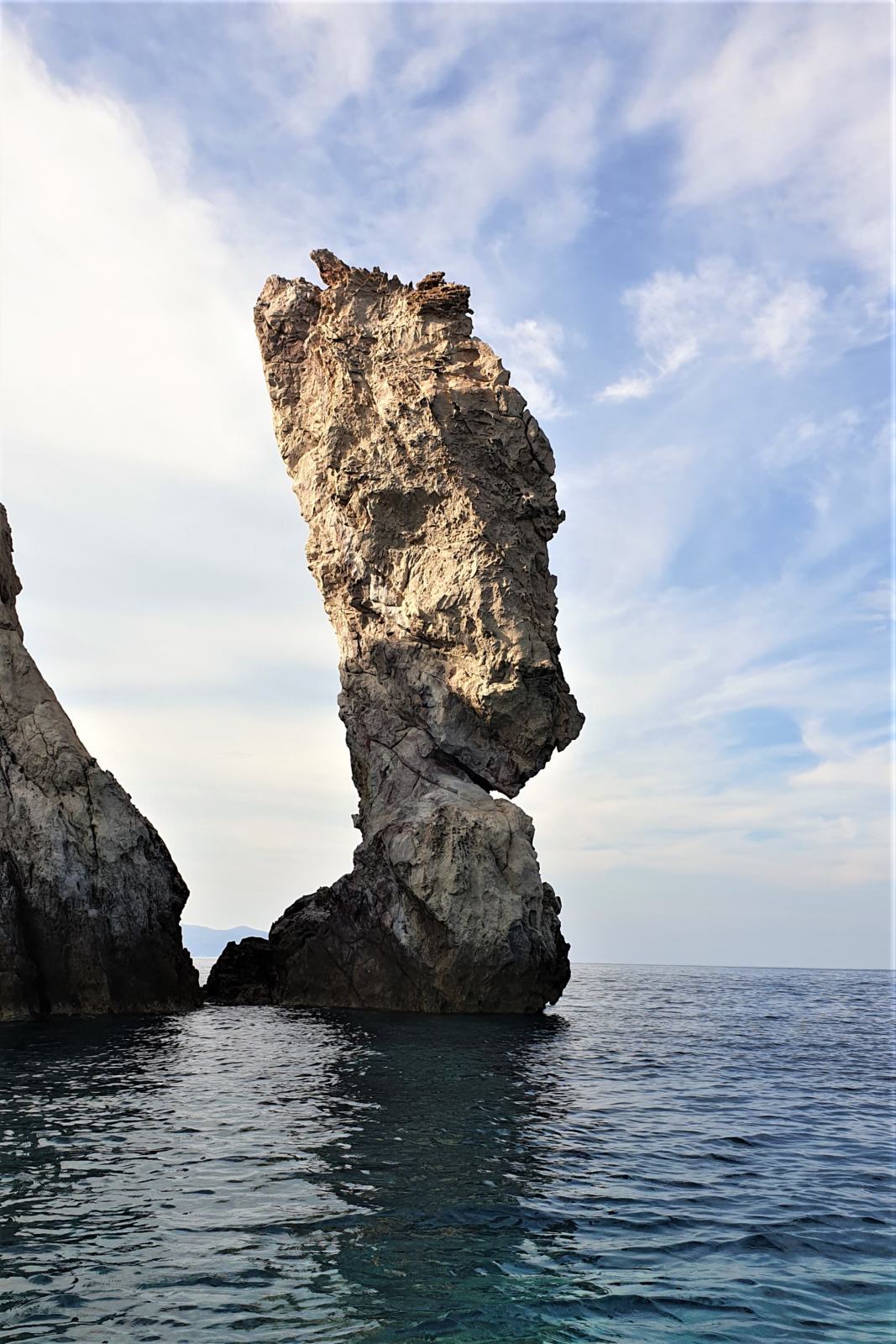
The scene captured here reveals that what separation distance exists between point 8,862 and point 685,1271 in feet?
78.3

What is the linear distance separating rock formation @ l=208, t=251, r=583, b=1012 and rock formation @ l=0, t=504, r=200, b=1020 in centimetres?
649

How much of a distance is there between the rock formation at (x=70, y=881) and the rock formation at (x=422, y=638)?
6.49 m

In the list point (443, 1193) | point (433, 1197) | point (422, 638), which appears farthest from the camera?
point (422, 638)

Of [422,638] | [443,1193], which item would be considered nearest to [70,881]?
[422,638]

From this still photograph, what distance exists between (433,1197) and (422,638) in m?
26.5

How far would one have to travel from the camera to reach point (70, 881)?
27.7m

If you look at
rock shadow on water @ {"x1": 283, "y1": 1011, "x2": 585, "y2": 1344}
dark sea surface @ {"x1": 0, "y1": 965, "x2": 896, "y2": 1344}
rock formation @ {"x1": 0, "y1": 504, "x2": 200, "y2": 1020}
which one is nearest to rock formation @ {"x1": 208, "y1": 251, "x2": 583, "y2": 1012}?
rock formation @ {"x1": 0, "y1": 504, "x2": 200, "y2": 1020}

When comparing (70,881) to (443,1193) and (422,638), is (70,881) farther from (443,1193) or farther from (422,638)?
(443,1193)

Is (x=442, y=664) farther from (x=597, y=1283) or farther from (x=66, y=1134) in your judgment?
(x=597, y=1283)

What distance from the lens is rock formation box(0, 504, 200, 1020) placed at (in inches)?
1073

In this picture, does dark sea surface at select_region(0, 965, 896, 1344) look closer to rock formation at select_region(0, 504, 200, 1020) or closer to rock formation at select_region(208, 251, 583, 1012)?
rock formation at select_region(0, 504, 200, 1020)

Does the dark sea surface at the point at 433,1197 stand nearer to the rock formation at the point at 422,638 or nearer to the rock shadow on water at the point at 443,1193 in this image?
the rock shadow on water at the point at 443,1193

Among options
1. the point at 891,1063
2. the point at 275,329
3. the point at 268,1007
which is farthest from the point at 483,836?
the point at 275,329

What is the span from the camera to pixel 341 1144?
13359 mm
